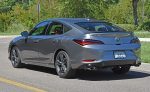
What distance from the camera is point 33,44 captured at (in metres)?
12.6

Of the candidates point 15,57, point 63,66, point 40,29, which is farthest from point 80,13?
point 63,66

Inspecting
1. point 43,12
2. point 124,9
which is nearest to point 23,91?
point 43,12

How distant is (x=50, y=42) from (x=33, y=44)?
36.8 inches

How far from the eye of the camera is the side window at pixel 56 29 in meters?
11.8

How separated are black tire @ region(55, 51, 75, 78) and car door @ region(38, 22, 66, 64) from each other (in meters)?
0.25

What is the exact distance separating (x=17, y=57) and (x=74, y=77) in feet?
9.04

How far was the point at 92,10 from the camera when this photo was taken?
37062 mm

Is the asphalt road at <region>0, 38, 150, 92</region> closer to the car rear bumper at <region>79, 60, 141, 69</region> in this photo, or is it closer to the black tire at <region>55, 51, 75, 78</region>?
the black tire at <region>55, 51, 75, 78</region>

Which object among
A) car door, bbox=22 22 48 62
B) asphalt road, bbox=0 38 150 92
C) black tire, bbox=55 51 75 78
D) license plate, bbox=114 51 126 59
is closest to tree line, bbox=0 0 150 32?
car door, bbox=22 22 48 62

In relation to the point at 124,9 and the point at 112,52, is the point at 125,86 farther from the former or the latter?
the point at 124,9

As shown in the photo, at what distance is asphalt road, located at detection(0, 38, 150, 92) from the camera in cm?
971

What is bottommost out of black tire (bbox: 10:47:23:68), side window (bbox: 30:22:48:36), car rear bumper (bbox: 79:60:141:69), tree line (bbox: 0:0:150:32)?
tree line (bbox: 0:0:150:32)

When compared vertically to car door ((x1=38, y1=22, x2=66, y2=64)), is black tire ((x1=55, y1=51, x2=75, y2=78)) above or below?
below

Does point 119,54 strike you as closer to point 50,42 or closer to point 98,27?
point 98,27
